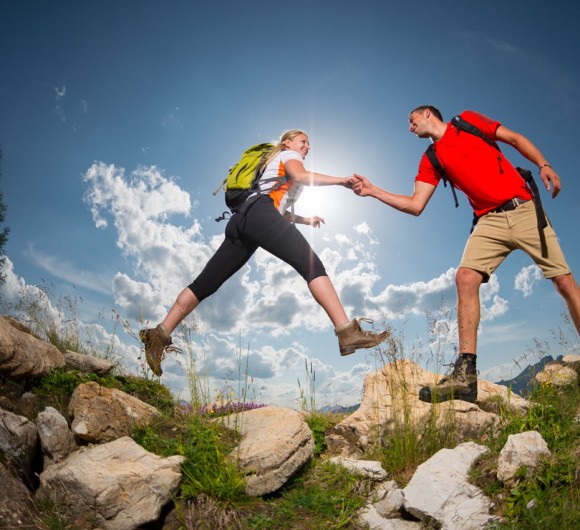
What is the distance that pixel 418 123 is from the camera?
571 cm

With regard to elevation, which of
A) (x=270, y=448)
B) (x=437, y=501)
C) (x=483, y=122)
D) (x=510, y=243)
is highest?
(x=483, y=122)

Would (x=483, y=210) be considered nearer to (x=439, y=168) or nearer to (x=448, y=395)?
(x=439, y=168)

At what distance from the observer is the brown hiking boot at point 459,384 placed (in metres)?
4.83

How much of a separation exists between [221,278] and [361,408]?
2222mm

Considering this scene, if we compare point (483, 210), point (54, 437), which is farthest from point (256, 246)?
point (54, 437)

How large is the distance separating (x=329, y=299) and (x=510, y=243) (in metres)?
2.06

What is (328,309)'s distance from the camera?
501 cm

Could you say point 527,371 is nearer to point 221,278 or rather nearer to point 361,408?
point 361,408

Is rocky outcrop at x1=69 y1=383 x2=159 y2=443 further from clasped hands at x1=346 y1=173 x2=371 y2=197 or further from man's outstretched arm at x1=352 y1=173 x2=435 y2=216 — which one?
man's outstretched arm at x1=352 y1=173 x2=435 y2=216

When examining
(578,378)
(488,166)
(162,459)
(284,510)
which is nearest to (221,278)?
(162,459)

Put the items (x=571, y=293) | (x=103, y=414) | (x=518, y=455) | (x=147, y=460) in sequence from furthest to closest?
(x=571, y=293) < (x=103, y=414) < (x=147, y=460) < (x=518, y=455)

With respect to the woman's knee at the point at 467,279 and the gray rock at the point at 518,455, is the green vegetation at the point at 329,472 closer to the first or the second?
the gray rock at the point at 518,455

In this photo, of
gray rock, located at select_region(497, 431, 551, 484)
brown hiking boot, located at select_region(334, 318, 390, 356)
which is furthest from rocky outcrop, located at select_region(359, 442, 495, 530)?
brown hiking boot, located at select_region(334, 318, 390, 356)

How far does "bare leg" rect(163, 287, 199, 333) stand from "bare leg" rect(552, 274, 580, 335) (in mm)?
→ 4025
